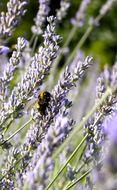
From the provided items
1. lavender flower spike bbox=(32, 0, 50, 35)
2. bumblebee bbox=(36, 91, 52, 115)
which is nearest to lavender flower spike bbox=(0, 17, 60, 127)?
bumblebee bbox=(36, 91, 52, 115)

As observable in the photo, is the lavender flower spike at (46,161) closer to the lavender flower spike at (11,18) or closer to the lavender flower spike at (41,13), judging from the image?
the lavender flower spike at (11,18)

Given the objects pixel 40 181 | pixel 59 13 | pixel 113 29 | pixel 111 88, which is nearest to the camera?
pixel 40 181

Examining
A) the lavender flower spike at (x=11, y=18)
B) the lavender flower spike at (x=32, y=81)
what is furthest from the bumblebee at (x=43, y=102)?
the lavender flower spike at (x=11, y=18)

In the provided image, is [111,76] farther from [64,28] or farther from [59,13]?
[64,28]

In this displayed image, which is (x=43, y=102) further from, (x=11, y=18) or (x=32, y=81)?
(x=11, y=18)

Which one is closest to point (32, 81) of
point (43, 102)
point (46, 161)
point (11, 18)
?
point (43, 102)

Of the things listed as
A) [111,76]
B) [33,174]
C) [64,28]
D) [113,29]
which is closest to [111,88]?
[111,76]

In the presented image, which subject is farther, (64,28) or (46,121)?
(64,28)

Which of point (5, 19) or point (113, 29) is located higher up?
point (113, 29)
